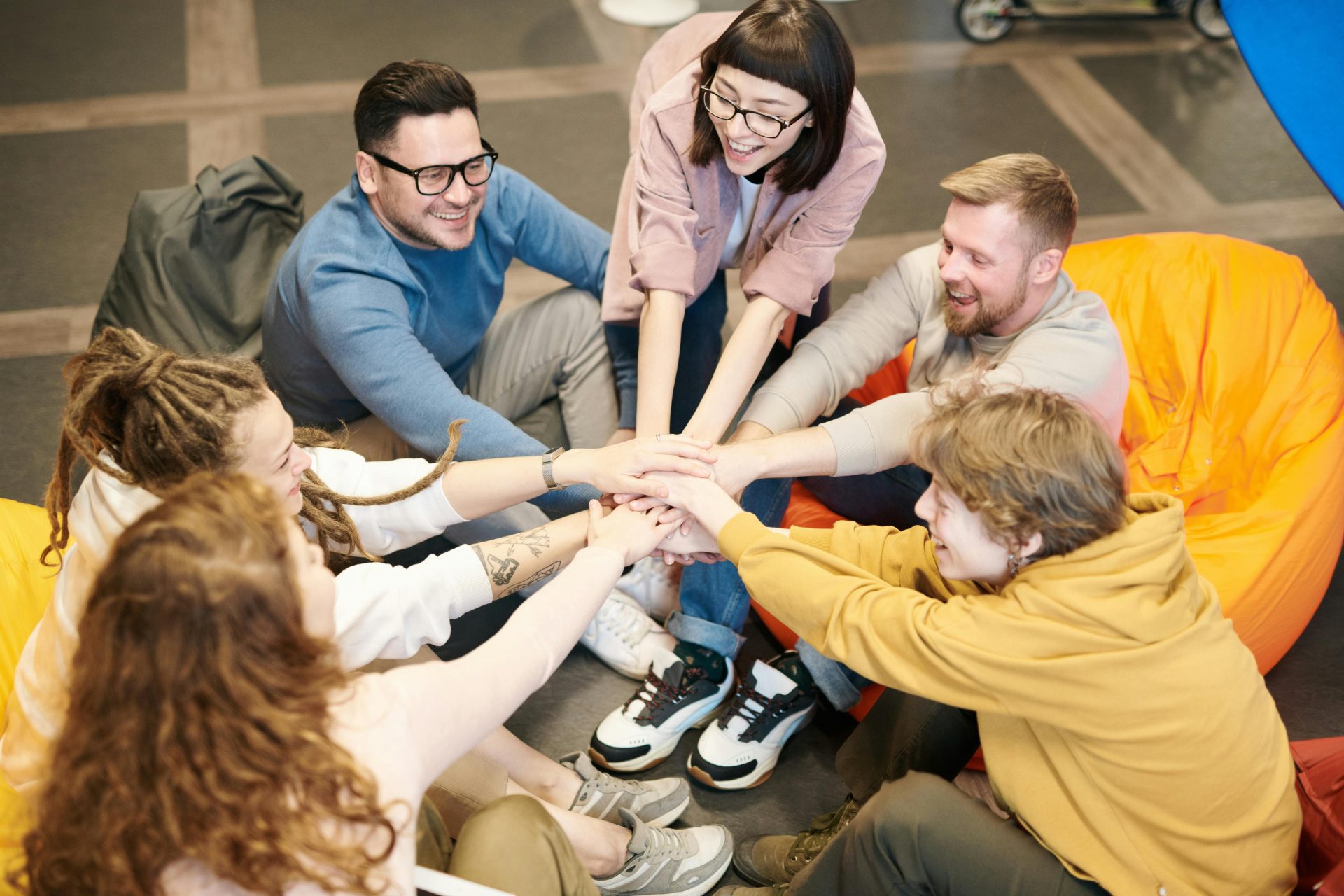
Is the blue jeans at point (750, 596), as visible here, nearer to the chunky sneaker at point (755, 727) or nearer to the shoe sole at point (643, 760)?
the chunky sneaker at point (755, 727)

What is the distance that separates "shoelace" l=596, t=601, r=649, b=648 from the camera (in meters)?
2.38

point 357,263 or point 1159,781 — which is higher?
point 357,263

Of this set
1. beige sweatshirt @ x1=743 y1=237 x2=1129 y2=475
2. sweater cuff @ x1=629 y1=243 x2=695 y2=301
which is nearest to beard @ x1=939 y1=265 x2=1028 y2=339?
beige sweatshirt @ x1=743 y1=237 x2=1129 y2=475

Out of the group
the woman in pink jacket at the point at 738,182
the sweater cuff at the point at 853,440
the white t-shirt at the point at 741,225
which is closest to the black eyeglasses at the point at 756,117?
the woman in pink jacket at the point at 738,182

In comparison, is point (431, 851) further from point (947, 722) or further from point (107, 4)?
point (107, 4)

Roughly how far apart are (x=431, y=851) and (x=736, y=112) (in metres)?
1.40

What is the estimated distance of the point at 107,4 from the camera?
4879mm

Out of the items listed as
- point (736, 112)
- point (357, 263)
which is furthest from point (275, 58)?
point (736, 112)

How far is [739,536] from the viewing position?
1.77 m

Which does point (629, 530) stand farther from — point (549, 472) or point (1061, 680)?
point (1061, 680)

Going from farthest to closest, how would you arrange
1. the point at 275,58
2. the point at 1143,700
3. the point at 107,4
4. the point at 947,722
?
the point at 107,4 < the point at 275,58 < the point at 947,722 < the point at 1143,700

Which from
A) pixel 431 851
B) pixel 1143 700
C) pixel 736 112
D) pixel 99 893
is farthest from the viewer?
→ pixel 736 112

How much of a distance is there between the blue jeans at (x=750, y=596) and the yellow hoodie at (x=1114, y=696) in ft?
1.98

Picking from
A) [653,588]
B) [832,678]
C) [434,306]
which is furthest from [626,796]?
[434,306]
